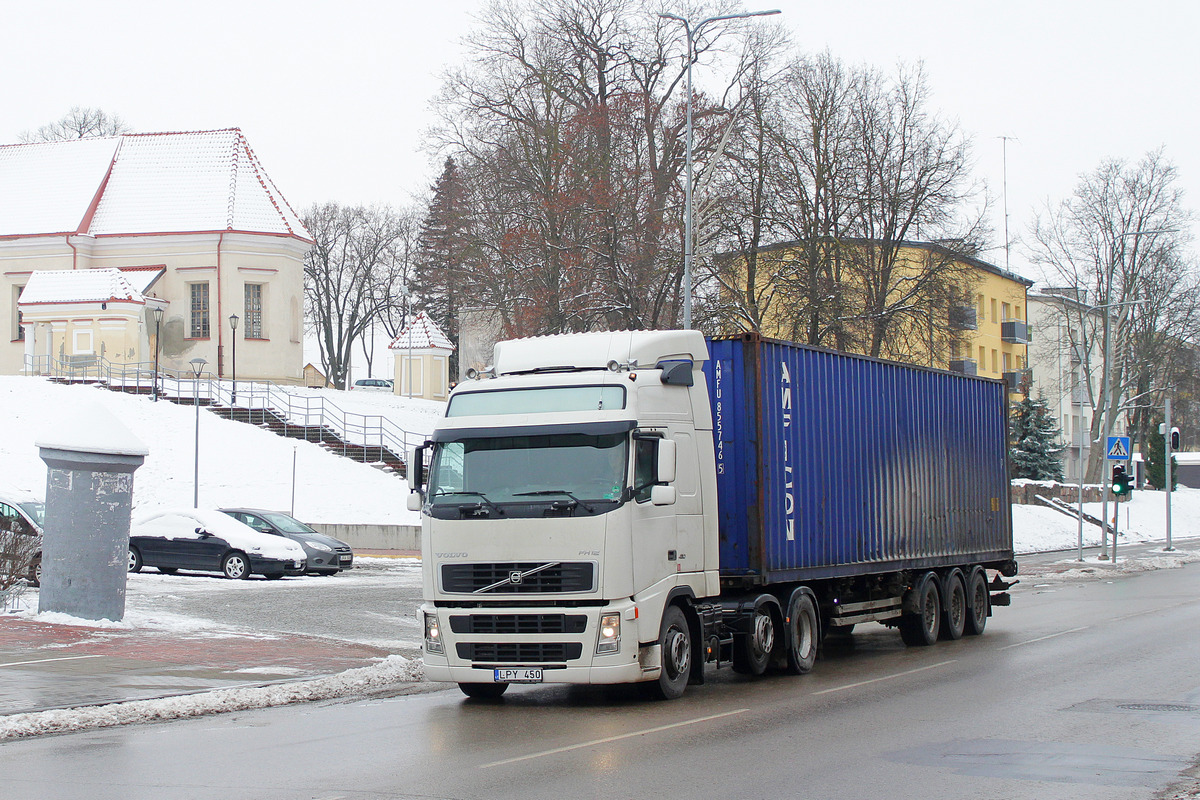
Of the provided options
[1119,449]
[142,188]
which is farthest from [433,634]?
[142,188]

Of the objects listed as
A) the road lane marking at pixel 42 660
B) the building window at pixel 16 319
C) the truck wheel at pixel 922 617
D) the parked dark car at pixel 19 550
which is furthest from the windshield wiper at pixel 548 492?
the building window at pixel 16 319

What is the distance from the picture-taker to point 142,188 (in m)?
65.5

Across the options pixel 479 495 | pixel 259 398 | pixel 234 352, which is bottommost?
pixel 479 495

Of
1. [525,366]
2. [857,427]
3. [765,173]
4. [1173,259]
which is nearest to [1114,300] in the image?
[1173,259]

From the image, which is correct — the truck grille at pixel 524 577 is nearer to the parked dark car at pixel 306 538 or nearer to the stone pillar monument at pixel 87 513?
the stone pillar monument at pixel 87 513

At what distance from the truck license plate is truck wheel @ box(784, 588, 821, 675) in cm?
353

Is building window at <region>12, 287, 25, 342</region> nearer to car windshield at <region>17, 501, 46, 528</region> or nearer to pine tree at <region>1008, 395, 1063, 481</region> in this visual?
car windshield at <region>17, 501, 46, 528</region>

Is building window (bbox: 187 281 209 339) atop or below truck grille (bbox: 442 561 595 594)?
atop

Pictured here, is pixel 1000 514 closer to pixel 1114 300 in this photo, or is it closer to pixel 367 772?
pixel 367 772

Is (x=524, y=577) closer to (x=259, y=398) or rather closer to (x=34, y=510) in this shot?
(x=34, y=510)

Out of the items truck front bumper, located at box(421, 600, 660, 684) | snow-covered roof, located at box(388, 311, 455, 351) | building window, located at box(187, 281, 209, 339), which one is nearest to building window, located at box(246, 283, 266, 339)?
building window, located at box(187, 281, 209, 339)

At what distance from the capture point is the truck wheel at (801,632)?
A: 1411 centimetres

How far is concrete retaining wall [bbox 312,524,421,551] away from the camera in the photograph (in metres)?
38.2

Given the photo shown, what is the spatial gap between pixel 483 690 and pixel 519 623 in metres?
1.37
